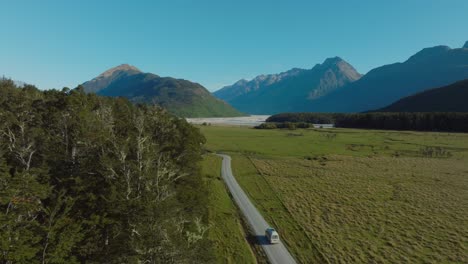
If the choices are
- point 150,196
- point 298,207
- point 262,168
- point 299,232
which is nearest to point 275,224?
point 299,232

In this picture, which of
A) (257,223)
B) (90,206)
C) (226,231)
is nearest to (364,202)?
(257,223)

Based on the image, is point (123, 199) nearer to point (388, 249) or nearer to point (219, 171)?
point (388, 249)

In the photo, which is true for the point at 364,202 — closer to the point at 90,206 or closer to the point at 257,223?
the point at 257,223

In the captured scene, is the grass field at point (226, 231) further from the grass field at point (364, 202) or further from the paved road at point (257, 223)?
the grass field at point (364, 202)

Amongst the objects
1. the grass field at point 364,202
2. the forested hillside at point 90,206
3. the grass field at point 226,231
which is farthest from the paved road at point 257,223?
the forested hillside at point 90,206

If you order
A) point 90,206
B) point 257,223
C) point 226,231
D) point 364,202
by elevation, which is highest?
point 90,206
